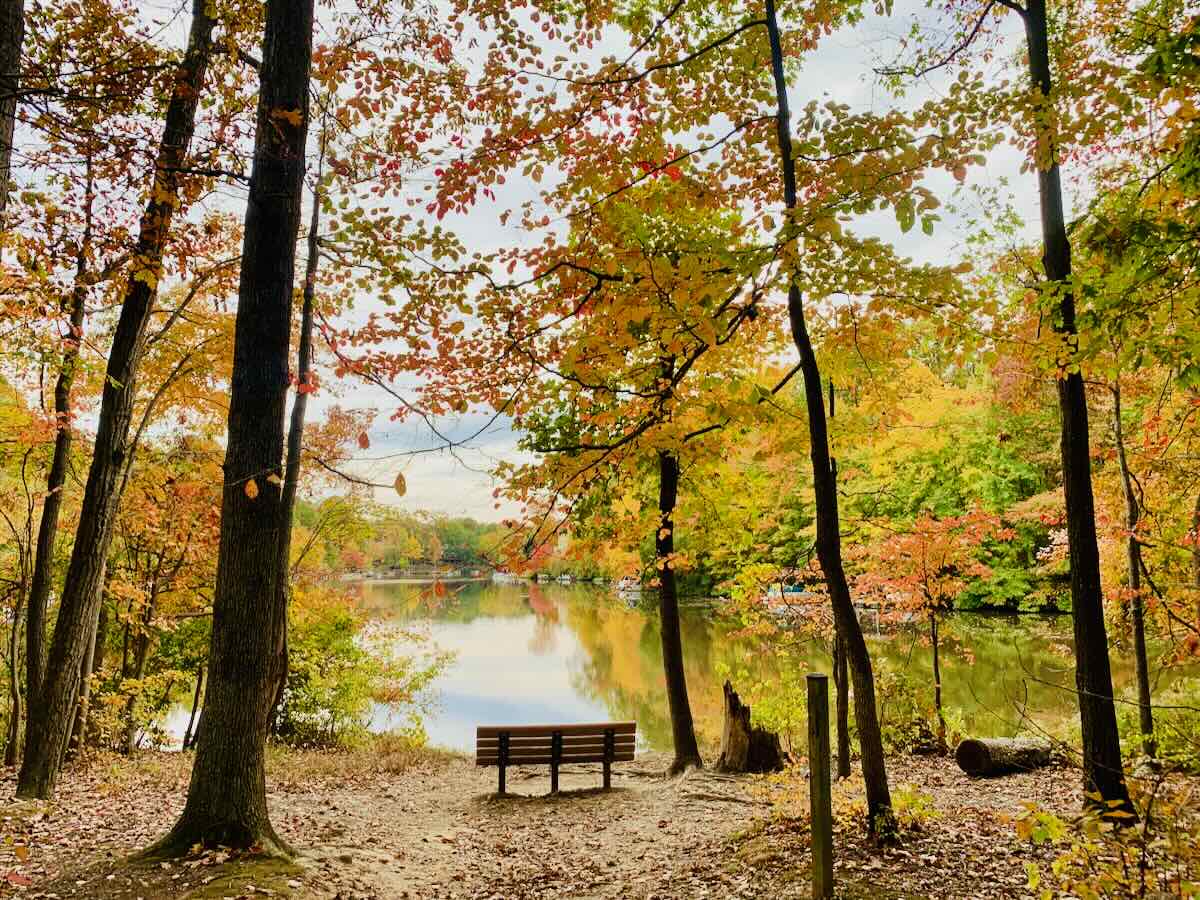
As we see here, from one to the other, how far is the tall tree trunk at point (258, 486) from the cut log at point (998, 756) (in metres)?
7.71

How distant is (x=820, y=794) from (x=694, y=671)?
664 inches

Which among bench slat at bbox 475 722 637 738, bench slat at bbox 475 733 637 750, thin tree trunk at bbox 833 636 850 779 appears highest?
thin tree trunk at bbox 833 636 850 779

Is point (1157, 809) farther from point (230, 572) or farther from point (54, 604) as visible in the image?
point (54, 604)

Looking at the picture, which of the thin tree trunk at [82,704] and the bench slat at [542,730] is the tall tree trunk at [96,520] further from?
the bench slat at [542,730]

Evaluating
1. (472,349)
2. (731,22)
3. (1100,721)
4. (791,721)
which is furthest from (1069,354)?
(791,721)

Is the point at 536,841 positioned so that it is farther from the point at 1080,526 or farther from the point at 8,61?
the point at 8,61

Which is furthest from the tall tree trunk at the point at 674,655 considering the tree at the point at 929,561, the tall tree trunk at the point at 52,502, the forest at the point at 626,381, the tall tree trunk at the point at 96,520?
→ the tall tree trunk at the point at 52,502

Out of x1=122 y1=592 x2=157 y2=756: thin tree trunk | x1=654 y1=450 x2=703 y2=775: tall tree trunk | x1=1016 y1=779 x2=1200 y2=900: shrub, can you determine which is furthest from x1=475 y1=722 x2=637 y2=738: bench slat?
x1=122 y1=592 x2=157 y2=756: thin tree trunk

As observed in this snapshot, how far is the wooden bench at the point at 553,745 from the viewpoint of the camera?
30.6ft

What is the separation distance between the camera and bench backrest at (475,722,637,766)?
30.6 ft

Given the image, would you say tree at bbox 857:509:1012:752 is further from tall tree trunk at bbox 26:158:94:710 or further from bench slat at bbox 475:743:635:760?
tall tree trunk at bbox 26:158:94:710

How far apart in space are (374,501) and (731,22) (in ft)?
38.6

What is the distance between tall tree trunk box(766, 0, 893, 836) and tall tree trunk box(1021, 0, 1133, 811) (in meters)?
1.49

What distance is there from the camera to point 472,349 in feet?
20.4
